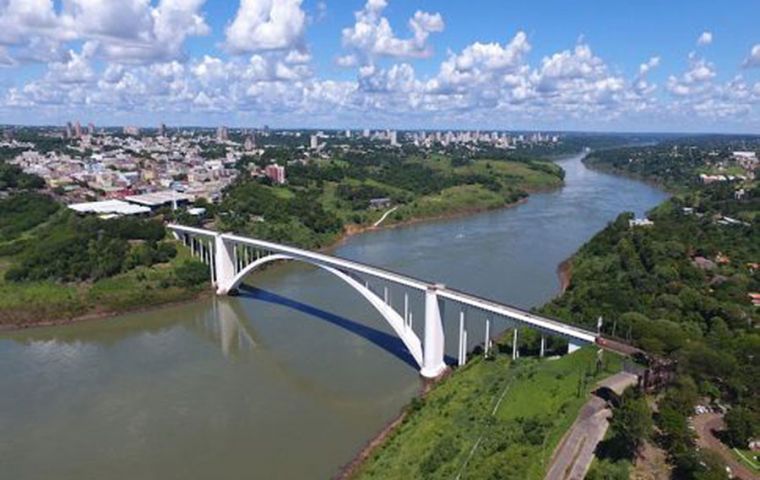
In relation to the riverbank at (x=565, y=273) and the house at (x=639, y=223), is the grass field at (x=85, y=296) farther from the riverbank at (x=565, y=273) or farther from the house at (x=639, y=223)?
the house at (x=639, y=223)

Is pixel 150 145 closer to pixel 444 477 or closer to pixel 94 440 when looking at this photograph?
pixel 94 440

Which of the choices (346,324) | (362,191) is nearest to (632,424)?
(346,324)

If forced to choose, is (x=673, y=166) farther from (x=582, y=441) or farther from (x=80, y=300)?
(x=582, y=441)

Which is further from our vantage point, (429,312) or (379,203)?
(379,203)

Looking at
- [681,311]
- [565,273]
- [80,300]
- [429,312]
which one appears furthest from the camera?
[565,273]

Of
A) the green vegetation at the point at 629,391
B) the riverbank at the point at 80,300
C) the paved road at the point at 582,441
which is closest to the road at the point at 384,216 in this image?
the riverbank at the point at 80,300

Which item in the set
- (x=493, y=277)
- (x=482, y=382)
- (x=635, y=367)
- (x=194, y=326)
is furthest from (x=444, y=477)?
(x=493, y=277)

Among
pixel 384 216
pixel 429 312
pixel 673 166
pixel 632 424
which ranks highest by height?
pixel 632 424
